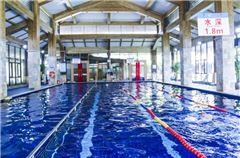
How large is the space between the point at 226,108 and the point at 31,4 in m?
13.4

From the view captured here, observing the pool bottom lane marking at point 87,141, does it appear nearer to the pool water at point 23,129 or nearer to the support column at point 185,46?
the pool water at point 23,129

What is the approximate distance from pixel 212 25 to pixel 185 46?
7591mm

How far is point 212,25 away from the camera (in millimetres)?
11359

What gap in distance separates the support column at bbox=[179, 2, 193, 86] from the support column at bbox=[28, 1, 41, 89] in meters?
9.38

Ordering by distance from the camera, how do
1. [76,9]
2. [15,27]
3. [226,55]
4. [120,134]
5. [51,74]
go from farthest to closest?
[51,74] → [76,9] → [15,27] → [226,55] → [120,134]

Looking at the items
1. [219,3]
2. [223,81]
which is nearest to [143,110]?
[223,81]

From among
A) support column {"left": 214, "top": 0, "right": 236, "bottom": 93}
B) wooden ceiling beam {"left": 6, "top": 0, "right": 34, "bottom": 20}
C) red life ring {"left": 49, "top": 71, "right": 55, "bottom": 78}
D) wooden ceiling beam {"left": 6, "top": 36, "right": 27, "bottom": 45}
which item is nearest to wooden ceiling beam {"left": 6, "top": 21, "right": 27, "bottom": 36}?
wooden ceiling beam {"left": 6, "top": 36, "right": 27, "bottom": 45}

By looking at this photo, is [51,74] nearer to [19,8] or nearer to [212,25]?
[19,8]

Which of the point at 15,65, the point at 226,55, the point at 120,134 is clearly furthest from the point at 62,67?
the point at 120,134

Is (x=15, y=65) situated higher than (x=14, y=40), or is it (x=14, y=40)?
(x=14, y=40)

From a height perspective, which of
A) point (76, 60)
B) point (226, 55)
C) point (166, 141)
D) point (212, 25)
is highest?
point (212, 25)

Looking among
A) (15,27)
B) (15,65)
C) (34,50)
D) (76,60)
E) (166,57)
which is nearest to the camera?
(34,50)

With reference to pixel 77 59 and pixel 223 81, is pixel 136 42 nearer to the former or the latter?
pixel 77 59

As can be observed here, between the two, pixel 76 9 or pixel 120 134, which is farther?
pixel 76 9
